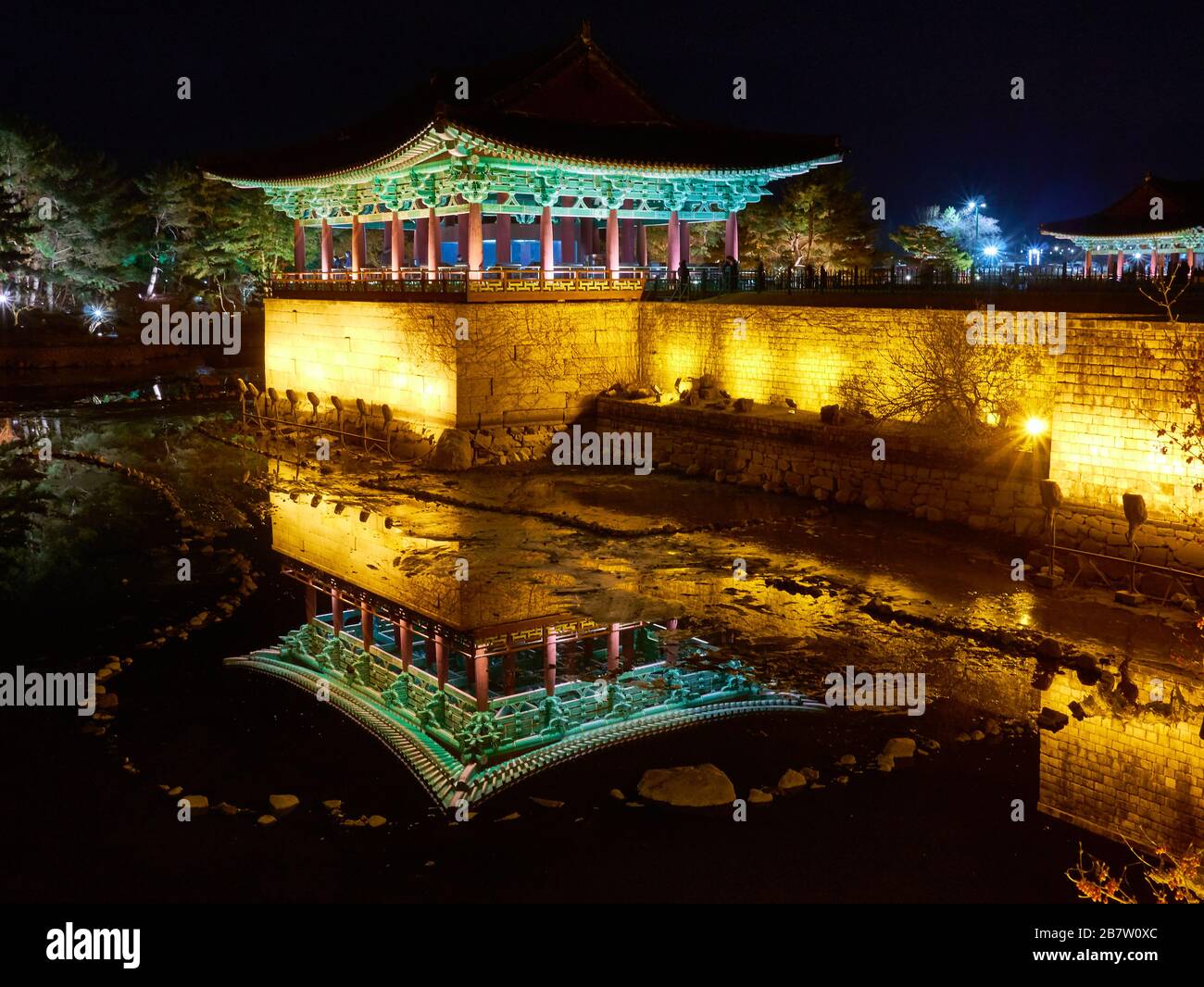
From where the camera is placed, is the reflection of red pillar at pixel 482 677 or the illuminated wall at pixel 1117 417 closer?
the reflection of red pillar at pixel 482 677

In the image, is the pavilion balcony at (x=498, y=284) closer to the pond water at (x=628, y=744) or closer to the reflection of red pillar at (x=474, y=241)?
the reflection of red pillar at (x=474, y=241)

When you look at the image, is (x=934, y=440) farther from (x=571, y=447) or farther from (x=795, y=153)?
(x=795, y=153)

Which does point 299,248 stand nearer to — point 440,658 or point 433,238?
point 433,238

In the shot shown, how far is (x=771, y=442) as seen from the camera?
76.6ft

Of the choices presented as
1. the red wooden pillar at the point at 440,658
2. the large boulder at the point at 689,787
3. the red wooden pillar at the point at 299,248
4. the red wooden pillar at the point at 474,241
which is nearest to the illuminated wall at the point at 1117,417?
the large boulder at the point at 689,787

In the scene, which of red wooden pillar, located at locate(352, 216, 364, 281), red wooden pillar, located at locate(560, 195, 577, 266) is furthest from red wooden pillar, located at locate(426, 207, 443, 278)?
red wooden pillar, located at locate(560, 195, 577, 266)

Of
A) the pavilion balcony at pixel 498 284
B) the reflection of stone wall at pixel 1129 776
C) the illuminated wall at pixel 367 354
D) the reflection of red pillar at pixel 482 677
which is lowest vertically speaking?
the reflection of stone wall at pixel 1129 776

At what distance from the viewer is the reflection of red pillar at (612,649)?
13680 mm

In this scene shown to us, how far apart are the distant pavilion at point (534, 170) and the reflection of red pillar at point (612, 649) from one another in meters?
14.2

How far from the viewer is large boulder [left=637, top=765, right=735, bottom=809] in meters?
10.1

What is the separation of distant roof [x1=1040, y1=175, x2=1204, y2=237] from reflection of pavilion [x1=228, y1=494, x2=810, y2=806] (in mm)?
33942
